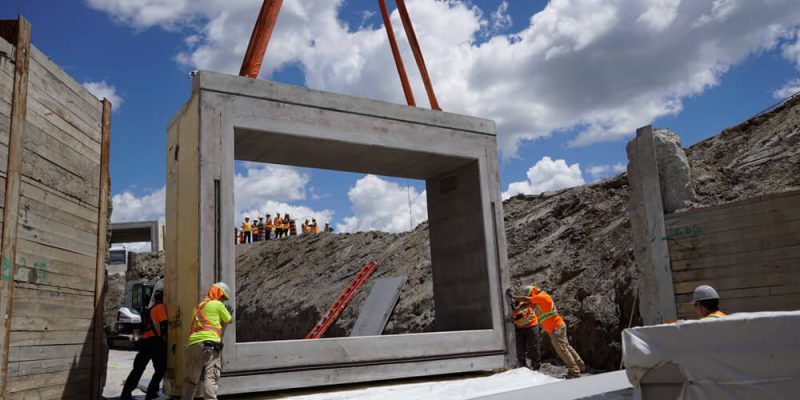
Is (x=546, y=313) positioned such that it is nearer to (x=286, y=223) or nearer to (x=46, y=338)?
(x=46, y=338)

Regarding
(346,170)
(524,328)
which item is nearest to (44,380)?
(346,170)

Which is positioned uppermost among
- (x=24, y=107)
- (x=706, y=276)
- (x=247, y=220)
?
(x=247, y=220)

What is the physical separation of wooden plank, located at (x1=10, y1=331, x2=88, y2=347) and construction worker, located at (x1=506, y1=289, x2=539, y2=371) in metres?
5.97

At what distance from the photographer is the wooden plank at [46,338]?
19.7 feet

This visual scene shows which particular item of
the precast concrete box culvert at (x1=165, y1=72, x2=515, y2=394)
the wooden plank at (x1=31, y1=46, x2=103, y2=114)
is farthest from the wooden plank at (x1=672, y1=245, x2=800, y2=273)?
the wooden plank at (x1=31, y1=46, x2=103, y2=114)

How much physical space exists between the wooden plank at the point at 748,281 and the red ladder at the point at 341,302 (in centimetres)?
1339

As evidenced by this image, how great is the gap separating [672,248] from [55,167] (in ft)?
25.7

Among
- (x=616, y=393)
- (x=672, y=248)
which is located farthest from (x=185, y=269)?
(x=672, y=248)

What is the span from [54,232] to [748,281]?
819 centimetres

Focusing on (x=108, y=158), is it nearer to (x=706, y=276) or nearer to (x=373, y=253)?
(x=706, y=276)

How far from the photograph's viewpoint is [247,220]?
3569cm

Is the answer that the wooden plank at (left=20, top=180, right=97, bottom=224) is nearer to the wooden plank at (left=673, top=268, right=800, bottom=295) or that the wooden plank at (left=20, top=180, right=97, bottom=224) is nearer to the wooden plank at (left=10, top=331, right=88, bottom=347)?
the wooden plank at (left=10, top=331, right=88, bottom=347)

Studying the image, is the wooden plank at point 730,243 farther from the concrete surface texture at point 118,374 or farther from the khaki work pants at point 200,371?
the concrete surface texture at point 118,374

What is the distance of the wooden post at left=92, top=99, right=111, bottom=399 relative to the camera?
7535 millimetres
